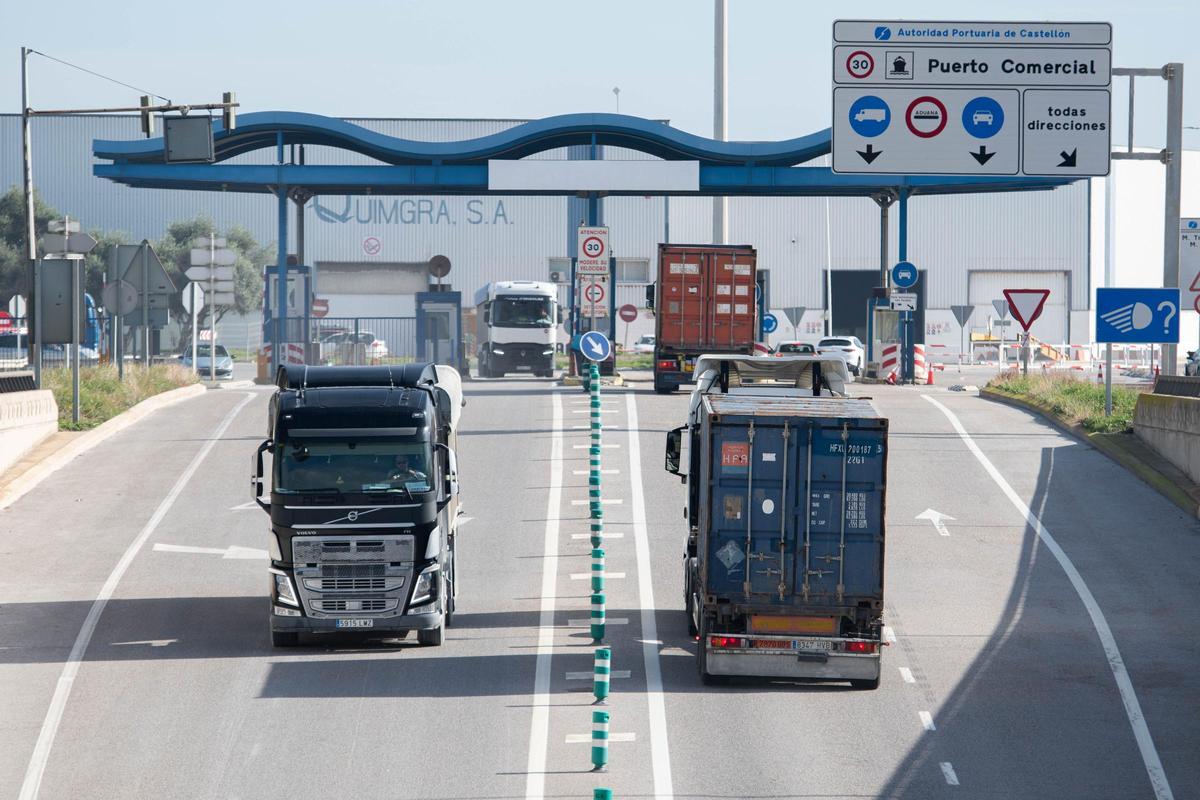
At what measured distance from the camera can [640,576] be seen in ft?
63.7

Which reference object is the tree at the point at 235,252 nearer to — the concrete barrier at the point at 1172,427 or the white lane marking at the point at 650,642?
the white lane marking at the point at 650,642

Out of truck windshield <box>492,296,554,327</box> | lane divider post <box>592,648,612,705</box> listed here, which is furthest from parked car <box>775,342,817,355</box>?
lane divider post <box>592,648,612,705</box>

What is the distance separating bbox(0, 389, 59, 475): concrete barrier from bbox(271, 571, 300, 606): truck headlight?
35.7 ft

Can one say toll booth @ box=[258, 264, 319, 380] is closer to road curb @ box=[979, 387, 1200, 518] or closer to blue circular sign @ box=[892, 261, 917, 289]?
blue circular sign @ box=[892, 261, 917, 289]

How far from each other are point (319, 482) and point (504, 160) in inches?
1176

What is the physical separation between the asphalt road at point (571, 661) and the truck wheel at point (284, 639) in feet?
0.75

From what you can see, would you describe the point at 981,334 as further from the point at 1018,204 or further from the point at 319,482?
the point at 319,482

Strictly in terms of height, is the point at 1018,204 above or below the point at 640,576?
above

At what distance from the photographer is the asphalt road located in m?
11.8

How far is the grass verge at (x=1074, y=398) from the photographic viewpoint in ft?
94.9

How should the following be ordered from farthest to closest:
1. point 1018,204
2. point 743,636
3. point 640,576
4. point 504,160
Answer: point 1018,204
point 504,160
point 640,576
point 743,636

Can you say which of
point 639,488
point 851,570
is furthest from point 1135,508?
point 851,570

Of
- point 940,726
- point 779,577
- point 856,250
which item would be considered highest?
point 856,250

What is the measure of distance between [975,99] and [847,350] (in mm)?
34188
